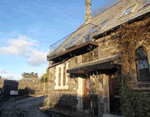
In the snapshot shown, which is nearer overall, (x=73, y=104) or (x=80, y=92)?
(x=80, y=92)

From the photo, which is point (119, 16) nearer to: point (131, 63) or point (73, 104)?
point (131, 63)

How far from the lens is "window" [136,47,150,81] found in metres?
5.89

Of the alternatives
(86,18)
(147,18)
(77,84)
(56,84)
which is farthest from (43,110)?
(86,18)

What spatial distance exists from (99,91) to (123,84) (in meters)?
1.76

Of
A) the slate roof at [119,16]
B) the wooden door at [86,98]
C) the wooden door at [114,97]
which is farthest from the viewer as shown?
the wooden door at [86,98]

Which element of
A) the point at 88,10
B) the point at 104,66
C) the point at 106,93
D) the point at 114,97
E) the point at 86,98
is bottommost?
the point at 86,98

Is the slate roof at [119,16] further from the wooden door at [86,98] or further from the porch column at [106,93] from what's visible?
the wooden door at [86,98]

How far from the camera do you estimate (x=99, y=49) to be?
8125 mm

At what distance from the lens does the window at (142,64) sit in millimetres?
5895

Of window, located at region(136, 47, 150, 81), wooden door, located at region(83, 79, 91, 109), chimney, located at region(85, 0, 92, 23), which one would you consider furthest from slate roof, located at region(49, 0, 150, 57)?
wooden door, located at region(83, 79, 91, 109)

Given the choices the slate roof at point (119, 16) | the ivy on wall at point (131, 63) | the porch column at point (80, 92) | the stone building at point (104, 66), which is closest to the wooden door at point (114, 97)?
the stone building at point (104, 66)

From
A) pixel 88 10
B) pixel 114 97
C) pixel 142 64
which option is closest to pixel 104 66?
pixel 142 64

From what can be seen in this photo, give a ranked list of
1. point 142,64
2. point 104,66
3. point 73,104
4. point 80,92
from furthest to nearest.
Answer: point 73,104 → point 80,92 → point 104,66 → point 142,64

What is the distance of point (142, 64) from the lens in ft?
20.0
